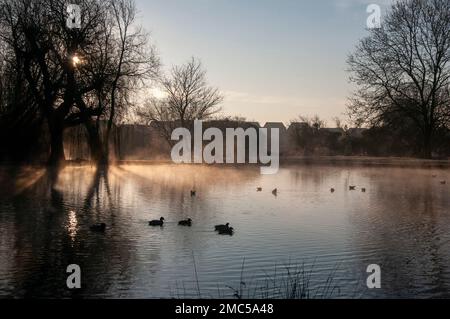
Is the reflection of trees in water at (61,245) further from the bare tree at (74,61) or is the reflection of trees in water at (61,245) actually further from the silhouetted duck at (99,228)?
the bare tree at (74,61)

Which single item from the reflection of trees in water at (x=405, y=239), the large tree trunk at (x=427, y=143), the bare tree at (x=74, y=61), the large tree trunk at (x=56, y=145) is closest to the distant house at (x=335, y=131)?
the large tree trunk at (x=427, y=143)

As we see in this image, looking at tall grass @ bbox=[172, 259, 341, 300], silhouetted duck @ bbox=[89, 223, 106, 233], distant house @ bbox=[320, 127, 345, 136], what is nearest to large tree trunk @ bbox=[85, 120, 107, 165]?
silhouetted duck @ bbox=[89, 223, 106, 233]

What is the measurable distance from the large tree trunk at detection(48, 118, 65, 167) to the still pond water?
16656mm

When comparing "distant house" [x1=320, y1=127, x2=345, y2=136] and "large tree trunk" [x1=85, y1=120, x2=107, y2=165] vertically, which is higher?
"distant house" [x1=320, y1=127, x2=345, y2=136]

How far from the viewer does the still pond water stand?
7.70 meters

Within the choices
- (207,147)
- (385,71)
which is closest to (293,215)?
(385,71)

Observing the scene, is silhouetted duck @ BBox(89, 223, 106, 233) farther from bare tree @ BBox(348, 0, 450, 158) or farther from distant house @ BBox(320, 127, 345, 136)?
distant house @ BBox(320, 127, 345, 136)

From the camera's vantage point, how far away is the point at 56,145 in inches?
1455

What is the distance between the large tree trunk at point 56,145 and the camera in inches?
1412

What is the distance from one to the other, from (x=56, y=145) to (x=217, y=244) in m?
28.7

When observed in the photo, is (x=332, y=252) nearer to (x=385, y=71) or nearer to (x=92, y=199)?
(x=92, y=199)

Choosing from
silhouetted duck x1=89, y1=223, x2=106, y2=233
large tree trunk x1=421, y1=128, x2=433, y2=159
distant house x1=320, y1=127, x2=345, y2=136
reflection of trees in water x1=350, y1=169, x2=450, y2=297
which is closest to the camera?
reflection of trees in water x1=350, y1=169, x2=450, y2=297

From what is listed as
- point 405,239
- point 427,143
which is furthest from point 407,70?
point 405,239

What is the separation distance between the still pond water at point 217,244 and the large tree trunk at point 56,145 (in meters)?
16.7
